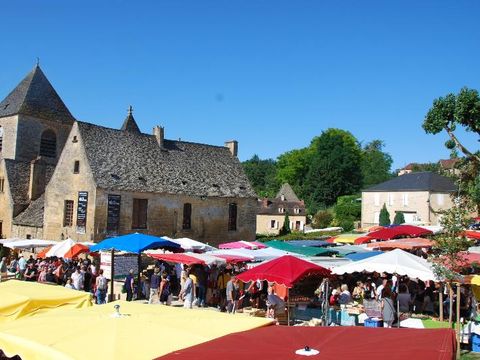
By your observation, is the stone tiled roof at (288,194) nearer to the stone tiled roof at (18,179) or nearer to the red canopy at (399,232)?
the stone tiled roof at (18,179)

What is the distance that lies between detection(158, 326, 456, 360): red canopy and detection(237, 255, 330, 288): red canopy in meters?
6.79

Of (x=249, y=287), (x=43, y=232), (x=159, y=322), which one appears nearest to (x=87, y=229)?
(x=43, y=232)

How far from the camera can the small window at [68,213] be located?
29906 millimetres

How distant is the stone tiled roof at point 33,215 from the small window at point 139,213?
6.92 m

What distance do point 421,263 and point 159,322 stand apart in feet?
30.0

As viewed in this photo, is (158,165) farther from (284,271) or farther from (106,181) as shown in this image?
(284,271)

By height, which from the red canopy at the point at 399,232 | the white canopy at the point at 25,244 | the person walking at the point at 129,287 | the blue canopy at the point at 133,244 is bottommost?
the person walking at the point at 129,287

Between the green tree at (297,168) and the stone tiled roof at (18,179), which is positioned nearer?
the stone tiled roof at (18,179)

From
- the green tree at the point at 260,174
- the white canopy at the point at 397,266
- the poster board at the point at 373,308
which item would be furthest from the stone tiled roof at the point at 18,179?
the green tree at the point at 260,174

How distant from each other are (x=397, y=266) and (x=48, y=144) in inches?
1322

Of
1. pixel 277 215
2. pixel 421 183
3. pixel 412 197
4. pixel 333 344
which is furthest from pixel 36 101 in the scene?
pixel 333 344

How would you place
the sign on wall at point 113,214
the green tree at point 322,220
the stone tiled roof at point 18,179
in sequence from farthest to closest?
the green tree at point 322,220 → the stone tiled roof at point 18,179 → the sign on wall at point 113,214

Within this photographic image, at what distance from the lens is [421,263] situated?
44.0 feet

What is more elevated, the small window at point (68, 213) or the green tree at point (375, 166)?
the green tree at point (375, 166)
